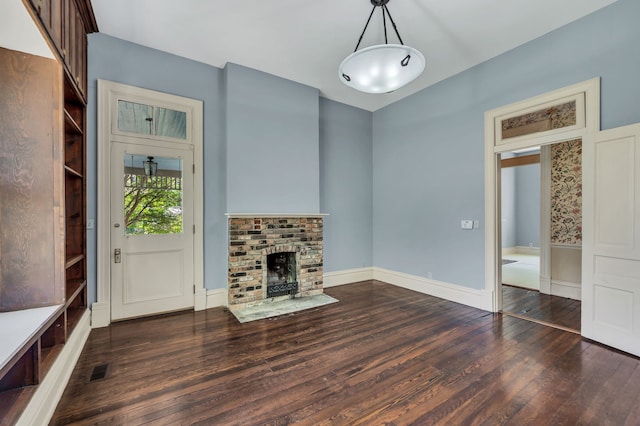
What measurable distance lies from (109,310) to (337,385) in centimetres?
277

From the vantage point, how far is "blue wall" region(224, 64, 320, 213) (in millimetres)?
3814

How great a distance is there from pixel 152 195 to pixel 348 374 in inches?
119

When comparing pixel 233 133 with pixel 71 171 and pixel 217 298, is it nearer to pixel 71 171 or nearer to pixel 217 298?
pixel 71 171

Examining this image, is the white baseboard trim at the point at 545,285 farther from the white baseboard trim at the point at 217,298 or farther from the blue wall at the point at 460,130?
the white baseboard trim at the point at 217,298

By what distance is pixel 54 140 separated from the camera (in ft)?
6.87

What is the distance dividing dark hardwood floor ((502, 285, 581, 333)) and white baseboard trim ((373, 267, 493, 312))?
12.1 inches

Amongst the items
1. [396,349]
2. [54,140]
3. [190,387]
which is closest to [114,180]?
[54,140]

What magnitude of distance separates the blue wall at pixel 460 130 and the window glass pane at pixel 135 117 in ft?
12.5

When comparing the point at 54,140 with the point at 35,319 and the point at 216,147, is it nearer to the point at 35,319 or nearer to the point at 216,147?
the point at 35,319

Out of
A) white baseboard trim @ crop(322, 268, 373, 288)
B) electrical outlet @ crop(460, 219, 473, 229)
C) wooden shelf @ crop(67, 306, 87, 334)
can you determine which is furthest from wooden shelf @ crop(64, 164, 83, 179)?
electrical outlet @ crop(460, 219, 473, 229)

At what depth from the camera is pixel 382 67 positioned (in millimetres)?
2182

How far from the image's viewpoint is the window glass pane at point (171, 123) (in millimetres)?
3527

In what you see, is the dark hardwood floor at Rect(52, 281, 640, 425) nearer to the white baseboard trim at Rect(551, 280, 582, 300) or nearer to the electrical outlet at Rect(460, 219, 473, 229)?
the electrical outlet at Rect(460, 219, 473, 229)

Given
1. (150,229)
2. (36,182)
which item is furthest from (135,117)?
(36,182)
